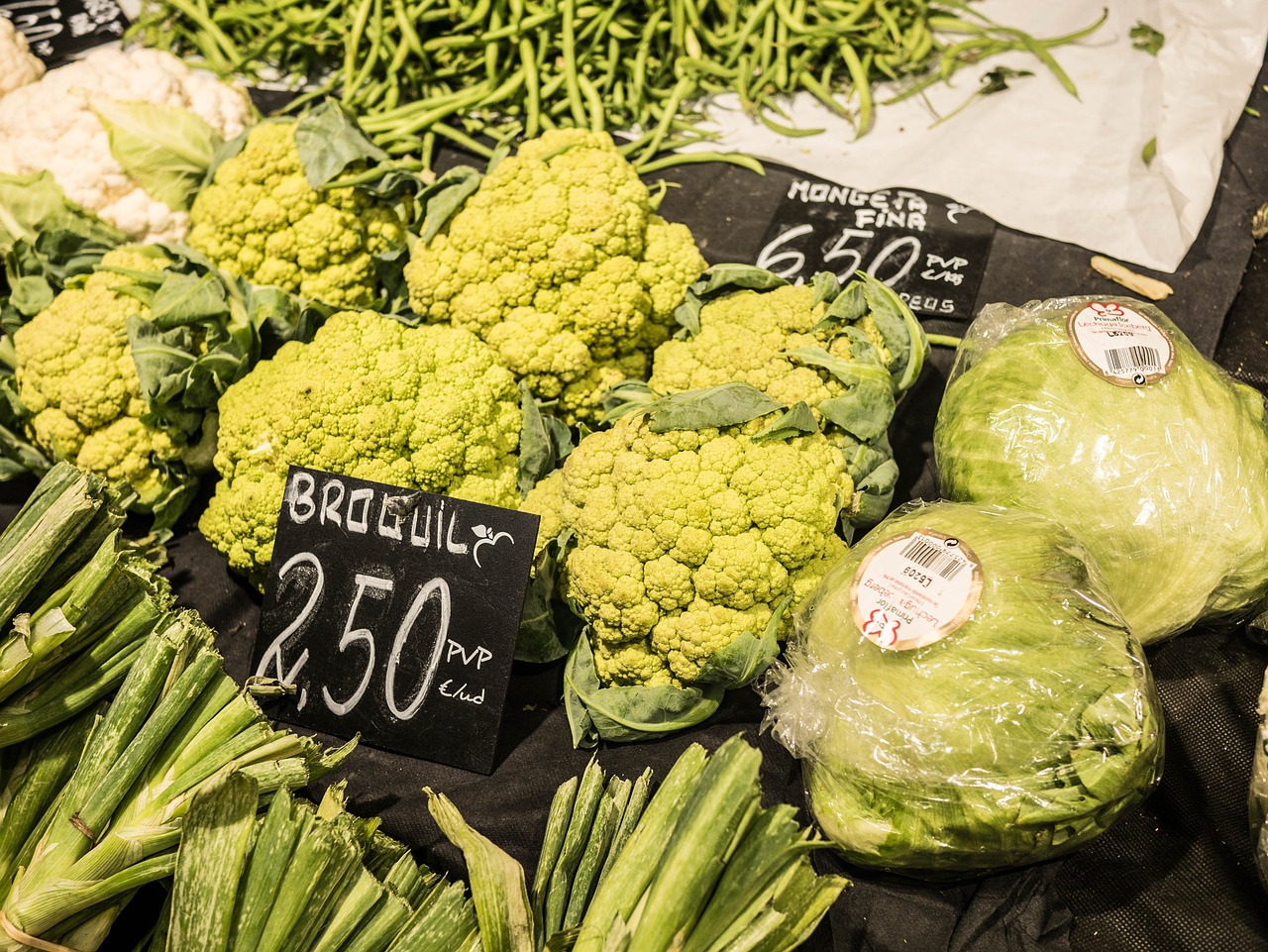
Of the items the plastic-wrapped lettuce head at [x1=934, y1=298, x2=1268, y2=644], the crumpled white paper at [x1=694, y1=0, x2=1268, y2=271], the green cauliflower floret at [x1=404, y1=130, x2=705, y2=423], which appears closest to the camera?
the plastic-wrapped lettuce head at [x1=934, y1=298, x2=1268, y2=644]

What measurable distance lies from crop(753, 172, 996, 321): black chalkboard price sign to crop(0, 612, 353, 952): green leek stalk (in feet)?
4.35

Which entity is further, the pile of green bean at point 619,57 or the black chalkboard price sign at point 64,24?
the black chalkboard price sign at point 64,24

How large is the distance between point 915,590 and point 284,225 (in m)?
1.39

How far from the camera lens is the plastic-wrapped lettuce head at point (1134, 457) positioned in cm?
120

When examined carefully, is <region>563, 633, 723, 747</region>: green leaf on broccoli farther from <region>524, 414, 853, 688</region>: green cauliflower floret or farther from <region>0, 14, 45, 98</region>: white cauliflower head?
<region>0, 14, 45, 98</region>: white cauliflower head

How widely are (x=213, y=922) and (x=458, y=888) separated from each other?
10.6 inches

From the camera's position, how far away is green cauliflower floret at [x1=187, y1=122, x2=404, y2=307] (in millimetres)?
1709

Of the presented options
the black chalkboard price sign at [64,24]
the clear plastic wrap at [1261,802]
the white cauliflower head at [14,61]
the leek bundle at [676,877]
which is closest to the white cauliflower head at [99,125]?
the white cauliflower head at [14,61]

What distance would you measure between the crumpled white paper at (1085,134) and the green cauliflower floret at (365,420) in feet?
3.32

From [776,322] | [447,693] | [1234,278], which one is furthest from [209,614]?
[1234,278]

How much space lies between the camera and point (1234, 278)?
67.9 inches

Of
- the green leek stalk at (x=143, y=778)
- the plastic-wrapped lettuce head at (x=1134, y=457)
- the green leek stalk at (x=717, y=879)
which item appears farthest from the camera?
the plastic-wrapped lettuce head at (x=1134, y=457)

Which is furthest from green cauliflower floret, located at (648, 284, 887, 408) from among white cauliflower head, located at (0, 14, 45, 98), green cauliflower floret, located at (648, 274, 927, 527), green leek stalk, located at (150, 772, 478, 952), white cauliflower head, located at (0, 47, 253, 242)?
white cauliflower head, located at (0, 14, 45, 98)

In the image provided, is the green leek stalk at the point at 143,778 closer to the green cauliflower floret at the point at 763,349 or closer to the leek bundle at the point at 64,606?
the leek bundle at the point at 64,606
